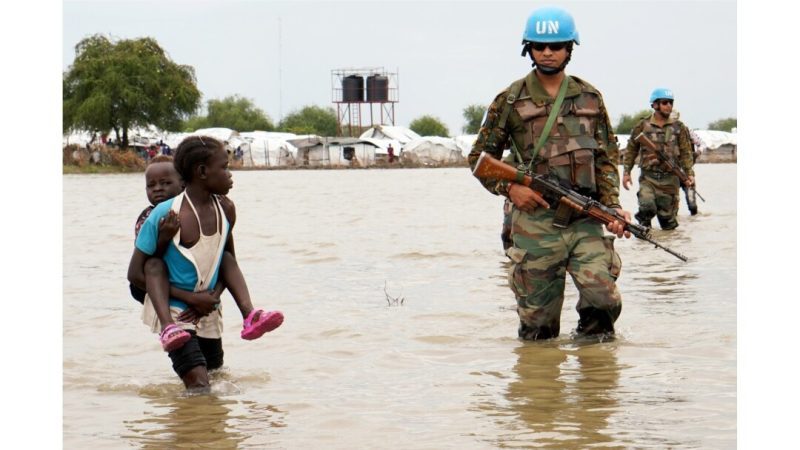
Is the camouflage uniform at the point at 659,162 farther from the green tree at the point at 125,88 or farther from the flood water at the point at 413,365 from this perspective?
the green tree at the point at 125,88

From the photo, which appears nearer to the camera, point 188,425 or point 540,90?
point 188,425

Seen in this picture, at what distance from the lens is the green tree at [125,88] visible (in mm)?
71312

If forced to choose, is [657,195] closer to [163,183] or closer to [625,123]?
[163,183]

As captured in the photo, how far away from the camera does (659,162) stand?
1592cm

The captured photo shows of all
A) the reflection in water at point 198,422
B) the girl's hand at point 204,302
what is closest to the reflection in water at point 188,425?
the reflection in water at point 198,422

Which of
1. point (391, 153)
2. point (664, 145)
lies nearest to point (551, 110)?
point (664, 145)

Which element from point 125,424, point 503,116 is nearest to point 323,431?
point 125,424

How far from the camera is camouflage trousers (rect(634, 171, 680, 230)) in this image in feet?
52.9

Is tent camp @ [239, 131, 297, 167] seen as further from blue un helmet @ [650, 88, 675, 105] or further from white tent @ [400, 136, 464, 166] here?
blue un helmet @ [650, 88, 675, 105]

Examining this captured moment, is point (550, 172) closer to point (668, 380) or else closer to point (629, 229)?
point (629, 229)

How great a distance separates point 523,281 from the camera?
7582mm

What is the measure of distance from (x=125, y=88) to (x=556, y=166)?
6578 centimetres

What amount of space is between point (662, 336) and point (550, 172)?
1.51 metres

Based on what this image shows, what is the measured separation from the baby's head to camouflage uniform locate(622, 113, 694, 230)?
999cm
